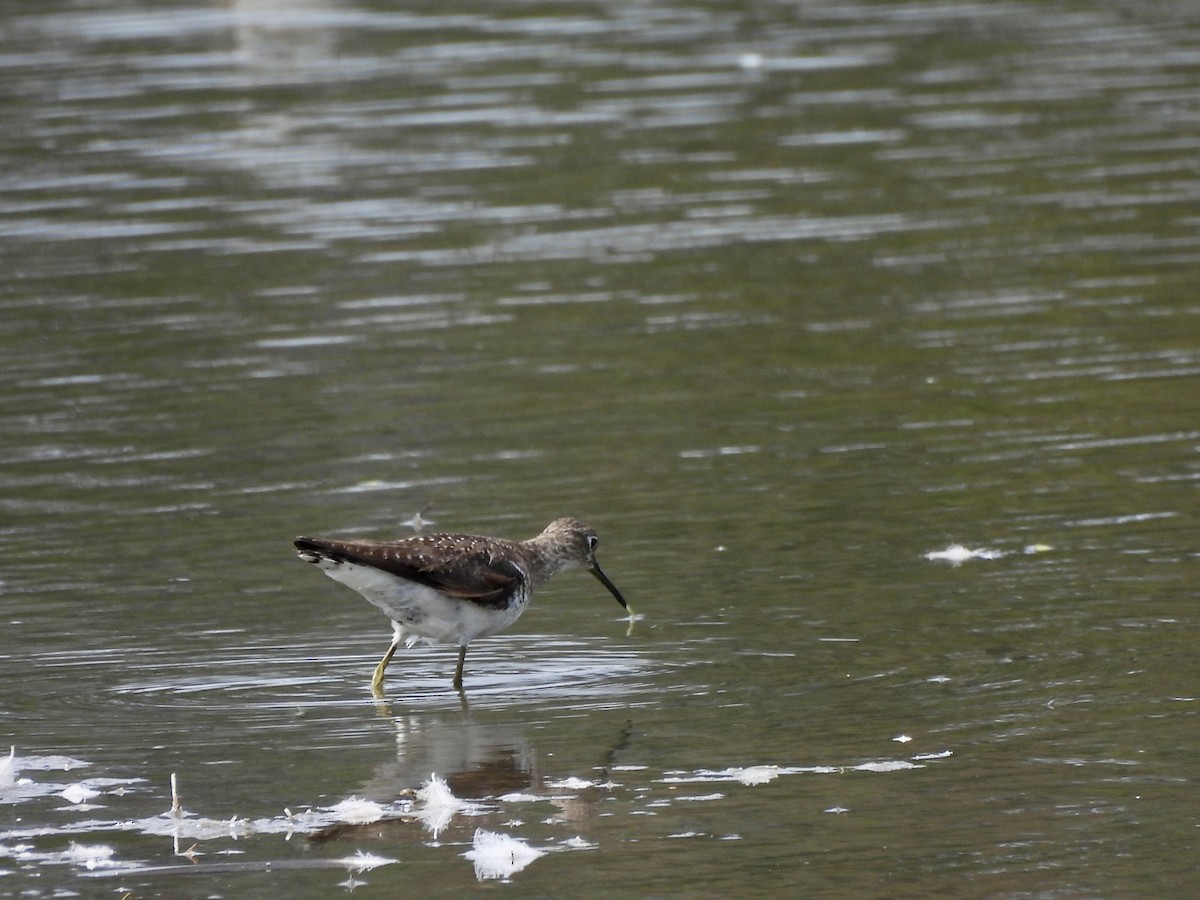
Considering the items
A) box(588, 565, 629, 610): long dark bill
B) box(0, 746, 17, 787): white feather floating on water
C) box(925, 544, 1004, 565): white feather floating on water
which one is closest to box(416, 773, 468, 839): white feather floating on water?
box(0, 746, 17, 787): white feather floating on water

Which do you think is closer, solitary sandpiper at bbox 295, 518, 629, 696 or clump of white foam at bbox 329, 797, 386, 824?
clump of white foam at bbox 329, 797, 386, 824

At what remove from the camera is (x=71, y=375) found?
56.6 feet

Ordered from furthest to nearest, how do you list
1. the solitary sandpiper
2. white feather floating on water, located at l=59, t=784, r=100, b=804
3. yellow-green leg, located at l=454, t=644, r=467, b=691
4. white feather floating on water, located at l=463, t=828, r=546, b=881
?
yellow-green leg, located at l=454, t=644, r=467, b=691 → the solitary sandpiper → white feather floating on water, located at l=59, t=784, r=100, b=804 → white feather floating on water, located at l=463, t=828, r=546, b=881

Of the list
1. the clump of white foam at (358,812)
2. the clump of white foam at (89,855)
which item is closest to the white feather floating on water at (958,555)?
the clump of white foam at (358,812)

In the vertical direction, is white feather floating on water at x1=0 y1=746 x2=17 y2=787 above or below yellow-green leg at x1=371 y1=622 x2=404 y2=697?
above

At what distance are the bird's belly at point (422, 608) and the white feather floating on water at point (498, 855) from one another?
238 centimetres

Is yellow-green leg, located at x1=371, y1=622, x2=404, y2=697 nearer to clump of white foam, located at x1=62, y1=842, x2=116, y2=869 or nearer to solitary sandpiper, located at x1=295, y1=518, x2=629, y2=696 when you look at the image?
solitary sandpiper, located at x1=295, y1=518, x2=629, y2=696

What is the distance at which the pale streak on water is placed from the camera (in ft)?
28.3

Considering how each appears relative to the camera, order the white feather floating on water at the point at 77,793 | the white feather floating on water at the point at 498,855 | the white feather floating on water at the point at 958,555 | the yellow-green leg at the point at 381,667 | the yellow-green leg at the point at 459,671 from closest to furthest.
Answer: the white feather floating on water at the point at 498,855
the white feather floating on water at the point at 77,793
the yellow-green leg at the point at 381,667
the yellow-green leg at the point at 459,671
the white feather floating on water at the point at 958,555

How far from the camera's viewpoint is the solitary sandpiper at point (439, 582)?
1035 centimetres

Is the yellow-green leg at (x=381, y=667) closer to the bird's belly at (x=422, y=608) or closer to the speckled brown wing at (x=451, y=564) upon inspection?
the bird's belly at (x=422, y=608)

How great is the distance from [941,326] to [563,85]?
460 inches

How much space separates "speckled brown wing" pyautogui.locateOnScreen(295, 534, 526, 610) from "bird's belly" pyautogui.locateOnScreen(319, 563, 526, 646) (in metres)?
0.04

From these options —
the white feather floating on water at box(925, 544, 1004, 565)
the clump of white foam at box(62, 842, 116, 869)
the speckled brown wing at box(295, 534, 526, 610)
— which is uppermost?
the speckled brown wing at box(295, 534, 526, 610)
